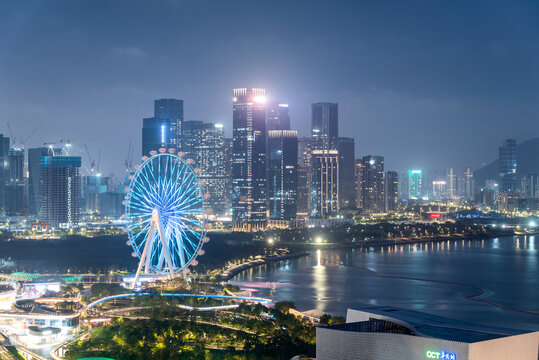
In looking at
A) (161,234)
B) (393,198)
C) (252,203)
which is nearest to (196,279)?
(161,234)

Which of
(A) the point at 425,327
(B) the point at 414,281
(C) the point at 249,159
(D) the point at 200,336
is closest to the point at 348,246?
(C) the point at 249,159

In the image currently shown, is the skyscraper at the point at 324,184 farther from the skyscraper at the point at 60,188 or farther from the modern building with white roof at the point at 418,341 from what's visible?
the modern building with white roof at the point at 418,341

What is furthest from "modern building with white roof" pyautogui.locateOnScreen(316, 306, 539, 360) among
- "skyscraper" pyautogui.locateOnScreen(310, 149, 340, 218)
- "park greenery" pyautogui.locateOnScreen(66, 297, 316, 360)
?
"skyscraper" pyautogui.locateOnScreen(310, 149, 340, 218)

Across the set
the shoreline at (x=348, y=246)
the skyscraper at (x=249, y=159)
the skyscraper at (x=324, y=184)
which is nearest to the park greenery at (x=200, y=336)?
the shoreline at (x=348, y=246)

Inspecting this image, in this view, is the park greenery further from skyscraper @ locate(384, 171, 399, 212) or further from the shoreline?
skyscraper @ locate(384, 171, 399, 212)

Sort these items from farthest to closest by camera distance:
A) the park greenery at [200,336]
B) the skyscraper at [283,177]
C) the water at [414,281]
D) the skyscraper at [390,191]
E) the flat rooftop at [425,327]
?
the skyscraper at [390,191] → the skyscraper at [283,177] → the water at [414,281] → the park greenery at [200,336] → the flat rooftop at [425,327]

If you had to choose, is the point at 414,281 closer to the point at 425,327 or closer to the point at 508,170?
the point at 425,327
